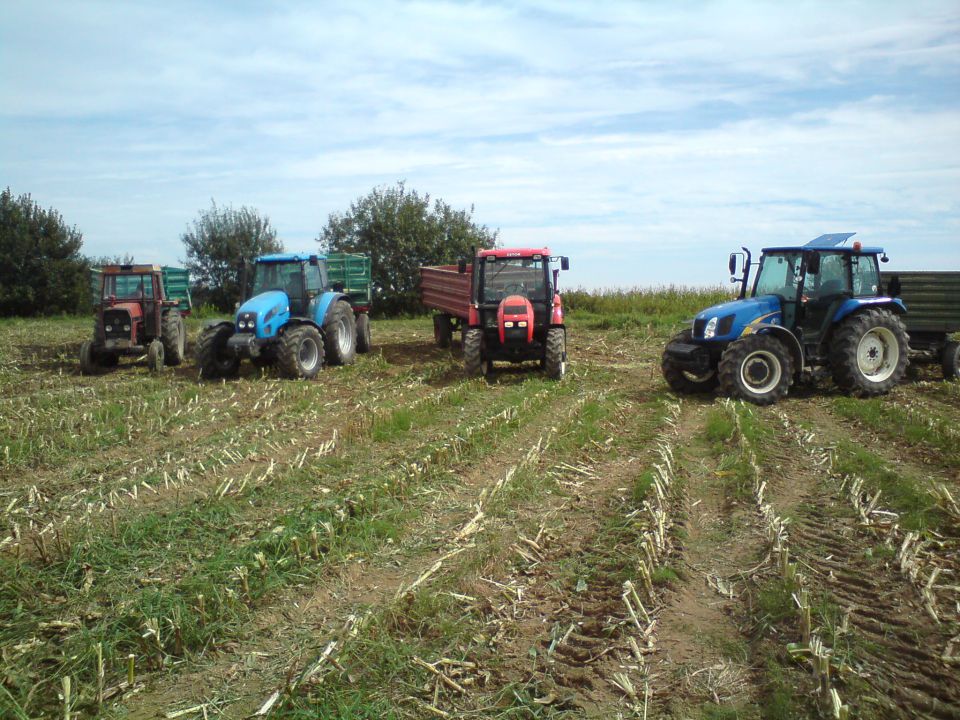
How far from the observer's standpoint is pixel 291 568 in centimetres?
471

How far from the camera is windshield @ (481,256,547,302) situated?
499 inches

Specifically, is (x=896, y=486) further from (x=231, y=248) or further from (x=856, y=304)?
(x=231, y=248)

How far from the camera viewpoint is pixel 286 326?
1311 cm

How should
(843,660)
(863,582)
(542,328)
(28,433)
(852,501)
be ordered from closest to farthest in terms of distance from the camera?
(843,660) → (863,582) → (852,501) → (28,433) → (542,328)

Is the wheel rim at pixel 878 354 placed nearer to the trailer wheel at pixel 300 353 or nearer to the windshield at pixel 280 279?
the trailer wheel at pixel 300 353

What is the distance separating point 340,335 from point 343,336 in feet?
0.38

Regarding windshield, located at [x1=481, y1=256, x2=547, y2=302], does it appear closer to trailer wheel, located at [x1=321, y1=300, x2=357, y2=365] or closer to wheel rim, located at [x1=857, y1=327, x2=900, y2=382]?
trailer wheel, located at [x1=321, y1=300, x2=357, y2=365]

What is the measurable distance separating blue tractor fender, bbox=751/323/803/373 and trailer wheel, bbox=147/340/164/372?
9998 mm

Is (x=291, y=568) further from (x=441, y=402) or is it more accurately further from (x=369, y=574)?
(x=441, y=402)

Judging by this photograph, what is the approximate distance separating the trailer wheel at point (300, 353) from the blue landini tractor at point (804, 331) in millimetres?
5617

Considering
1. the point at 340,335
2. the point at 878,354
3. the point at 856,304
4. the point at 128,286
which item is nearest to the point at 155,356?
the point at 128,286

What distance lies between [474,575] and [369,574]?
2.10ft

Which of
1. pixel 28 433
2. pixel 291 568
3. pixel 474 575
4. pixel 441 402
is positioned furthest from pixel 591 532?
pixel 28 433

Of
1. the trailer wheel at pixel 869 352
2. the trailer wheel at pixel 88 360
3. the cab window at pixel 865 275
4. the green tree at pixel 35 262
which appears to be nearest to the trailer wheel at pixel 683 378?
the trailer wheel at pixel 869 352
